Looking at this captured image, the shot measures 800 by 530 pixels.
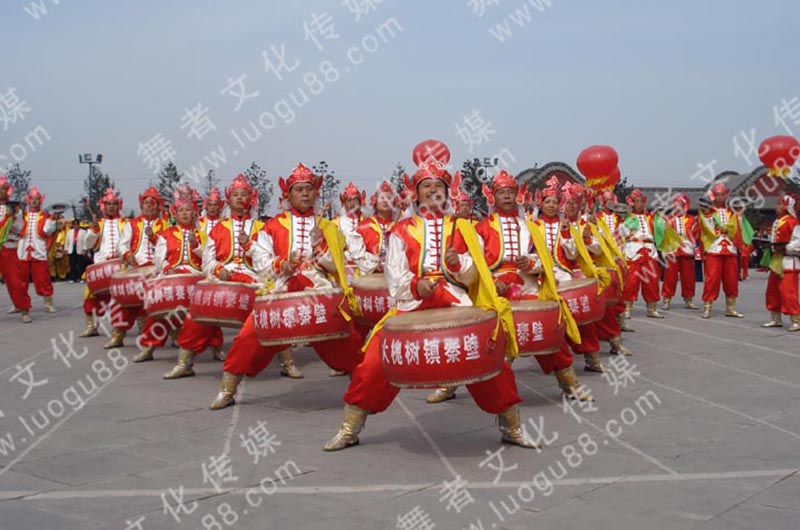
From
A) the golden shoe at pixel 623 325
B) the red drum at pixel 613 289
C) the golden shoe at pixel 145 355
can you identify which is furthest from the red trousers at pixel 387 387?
the golden shoe at pixel 623 325

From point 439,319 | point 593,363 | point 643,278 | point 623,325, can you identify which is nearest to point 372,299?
point 593,363

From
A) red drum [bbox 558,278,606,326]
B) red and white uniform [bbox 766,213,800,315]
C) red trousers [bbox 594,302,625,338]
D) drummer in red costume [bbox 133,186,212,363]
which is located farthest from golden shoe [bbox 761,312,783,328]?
drummer in red costume [bbox 133,186,212,363]

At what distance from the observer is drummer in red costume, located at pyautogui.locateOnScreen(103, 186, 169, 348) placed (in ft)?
32.0

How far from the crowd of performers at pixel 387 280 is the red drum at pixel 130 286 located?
0.12ft

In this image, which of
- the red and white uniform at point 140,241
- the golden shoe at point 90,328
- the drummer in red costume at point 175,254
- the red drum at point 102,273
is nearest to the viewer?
the drummer in red costume at point 175,254

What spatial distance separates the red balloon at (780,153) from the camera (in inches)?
512

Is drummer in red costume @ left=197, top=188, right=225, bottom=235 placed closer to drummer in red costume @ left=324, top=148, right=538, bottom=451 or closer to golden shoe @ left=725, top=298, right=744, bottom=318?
drummer in red costume @ left=324, top=148, right=538, bottom=451

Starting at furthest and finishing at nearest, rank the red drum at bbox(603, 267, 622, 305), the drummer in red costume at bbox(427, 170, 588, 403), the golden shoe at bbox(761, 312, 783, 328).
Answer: the golden shoe at bbox(761, 312, 783, 328) → the red drum at bbox(603, 267, 622, 305) → the drummer in red costume at bbox(427, 170, 588, 403)

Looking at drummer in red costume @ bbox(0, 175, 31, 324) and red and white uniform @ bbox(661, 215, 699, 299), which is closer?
drummer in red costume @ bbox(0, 175, 31, 324)

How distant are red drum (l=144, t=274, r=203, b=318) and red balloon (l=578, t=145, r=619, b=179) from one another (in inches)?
281

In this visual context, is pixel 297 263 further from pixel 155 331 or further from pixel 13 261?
pixel 13 261

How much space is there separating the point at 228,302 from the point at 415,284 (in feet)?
7.67

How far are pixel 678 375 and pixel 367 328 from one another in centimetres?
292

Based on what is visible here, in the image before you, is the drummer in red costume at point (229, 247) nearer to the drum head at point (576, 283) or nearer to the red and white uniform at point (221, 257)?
the red and white uniform at point (221, 257)
